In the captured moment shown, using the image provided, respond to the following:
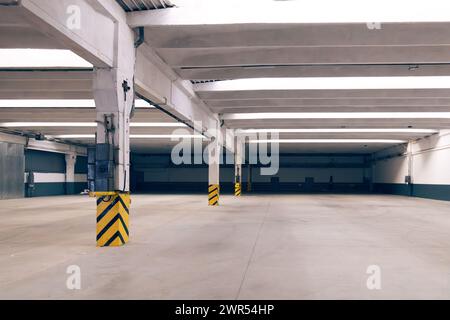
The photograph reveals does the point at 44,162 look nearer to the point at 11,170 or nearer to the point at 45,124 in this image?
the point at 11,170

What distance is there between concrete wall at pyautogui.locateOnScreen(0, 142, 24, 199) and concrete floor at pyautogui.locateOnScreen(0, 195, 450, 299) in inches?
662

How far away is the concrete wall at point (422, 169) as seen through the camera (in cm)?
2779

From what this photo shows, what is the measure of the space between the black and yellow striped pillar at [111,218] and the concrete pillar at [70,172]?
2997cm

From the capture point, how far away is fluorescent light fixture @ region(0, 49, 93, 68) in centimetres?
1199

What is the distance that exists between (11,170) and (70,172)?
936 cm

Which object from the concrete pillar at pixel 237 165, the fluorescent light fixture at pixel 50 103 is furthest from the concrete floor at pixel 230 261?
the concrete pillar at pixel 237 165

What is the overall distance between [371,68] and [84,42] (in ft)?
29.3

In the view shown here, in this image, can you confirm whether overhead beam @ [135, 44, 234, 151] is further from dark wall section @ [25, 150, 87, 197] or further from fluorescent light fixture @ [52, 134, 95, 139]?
dark wall section @ [25, 150, 87, 197]

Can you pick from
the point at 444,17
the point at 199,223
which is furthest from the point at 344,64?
→ the point at 199,223

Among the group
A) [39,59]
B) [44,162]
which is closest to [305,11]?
[39,59]

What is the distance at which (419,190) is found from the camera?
32938 mm

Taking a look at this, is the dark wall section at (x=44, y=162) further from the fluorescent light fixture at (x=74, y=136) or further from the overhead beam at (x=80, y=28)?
the overhead beam at (x=80, y=28)

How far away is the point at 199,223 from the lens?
579 inches
